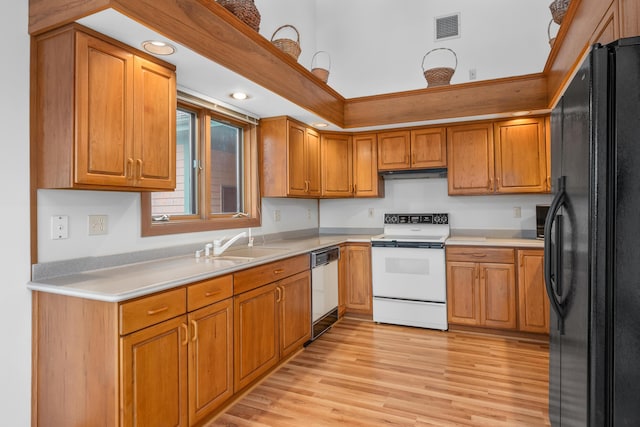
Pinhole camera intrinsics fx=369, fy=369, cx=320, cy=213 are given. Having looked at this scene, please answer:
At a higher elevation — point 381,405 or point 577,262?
point 577,262

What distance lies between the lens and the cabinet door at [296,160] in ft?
11.7

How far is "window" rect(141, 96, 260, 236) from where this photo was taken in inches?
105

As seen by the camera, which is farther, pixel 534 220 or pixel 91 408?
pixel 534 220

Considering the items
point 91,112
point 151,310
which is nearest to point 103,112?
point 91,112

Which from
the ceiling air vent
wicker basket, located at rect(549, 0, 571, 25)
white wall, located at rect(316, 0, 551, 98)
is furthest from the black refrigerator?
the ceiling air vent

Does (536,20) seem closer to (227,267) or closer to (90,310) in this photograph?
(227,267)

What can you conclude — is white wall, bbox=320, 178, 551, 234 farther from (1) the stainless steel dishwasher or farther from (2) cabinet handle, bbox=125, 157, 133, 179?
(2) cabinet handle, bbox=125, 157, 133, 179

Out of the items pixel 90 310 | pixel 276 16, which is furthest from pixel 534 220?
pixel 90 310

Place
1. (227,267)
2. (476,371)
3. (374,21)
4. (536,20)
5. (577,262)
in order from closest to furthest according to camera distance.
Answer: (577,262)
(227,267)
(476,371)
(536,20)
(374,21)

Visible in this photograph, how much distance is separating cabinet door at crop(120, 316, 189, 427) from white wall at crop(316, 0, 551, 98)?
361cm

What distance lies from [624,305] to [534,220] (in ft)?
10.1

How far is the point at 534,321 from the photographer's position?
3.36 meters

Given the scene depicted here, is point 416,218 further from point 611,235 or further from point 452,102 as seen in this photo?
point 611,235

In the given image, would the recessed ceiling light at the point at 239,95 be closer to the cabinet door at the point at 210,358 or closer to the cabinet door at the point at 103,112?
the cabinet door at the point at 103,112
